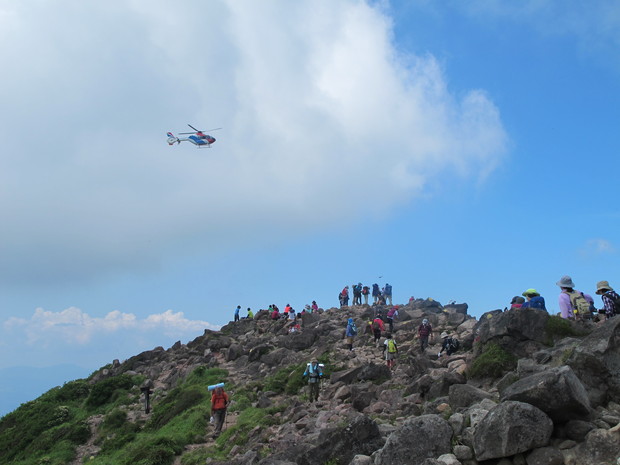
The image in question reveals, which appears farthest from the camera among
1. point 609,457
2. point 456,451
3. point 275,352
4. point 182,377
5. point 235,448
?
point 182,377

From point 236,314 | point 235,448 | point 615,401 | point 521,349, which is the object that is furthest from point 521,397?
point 236,314

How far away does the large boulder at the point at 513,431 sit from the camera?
952 cm

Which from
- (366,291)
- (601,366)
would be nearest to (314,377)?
(601,366)

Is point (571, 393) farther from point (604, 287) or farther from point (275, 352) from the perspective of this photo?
point (275, 352)

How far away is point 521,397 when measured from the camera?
33.4 feet

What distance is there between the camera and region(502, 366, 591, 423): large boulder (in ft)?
32.0

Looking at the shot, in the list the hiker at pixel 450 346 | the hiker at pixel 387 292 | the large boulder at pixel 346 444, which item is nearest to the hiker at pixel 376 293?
the hiker at pixel 387 292

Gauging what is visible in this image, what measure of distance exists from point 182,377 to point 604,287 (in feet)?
96.3

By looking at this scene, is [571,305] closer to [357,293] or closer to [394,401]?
[394,401]

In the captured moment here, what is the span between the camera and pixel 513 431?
955 centimetres

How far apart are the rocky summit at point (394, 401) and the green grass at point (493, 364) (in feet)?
0.11

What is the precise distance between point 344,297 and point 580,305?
1301 inches

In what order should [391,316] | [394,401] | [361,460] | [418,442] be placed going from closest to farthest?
1. [418,442]
2. [361,460]
3. [394,401]
4. [391,316]

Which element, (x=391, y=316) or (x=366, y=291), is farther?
(x=366, y=291)
